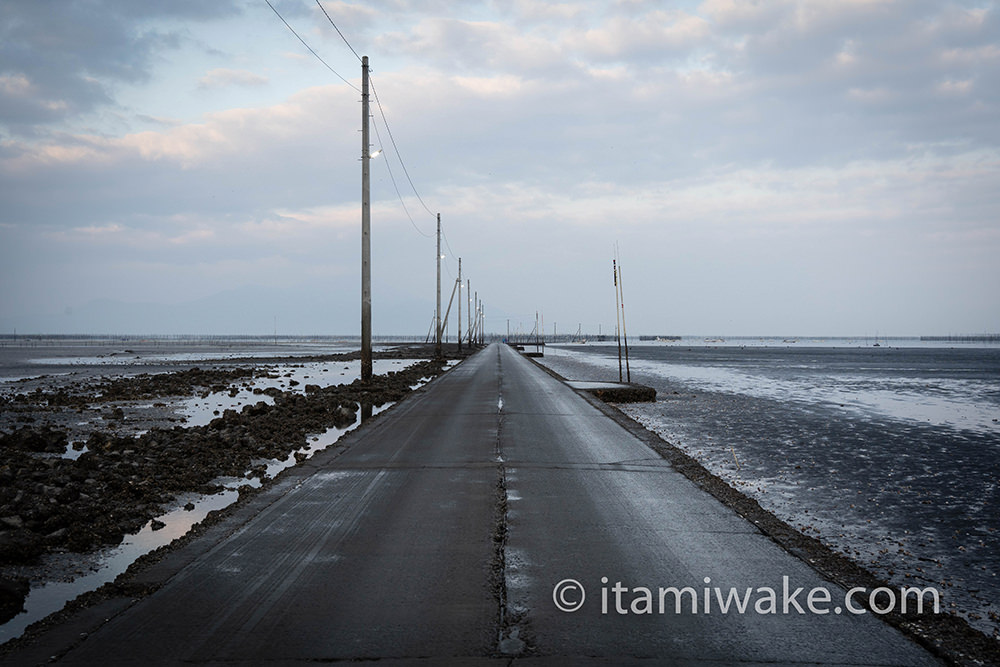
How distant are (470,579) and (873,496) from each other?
7175mm

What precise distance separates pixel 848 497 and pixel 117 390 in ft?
88.0

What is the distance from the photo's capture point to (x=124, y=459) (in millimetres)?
11570

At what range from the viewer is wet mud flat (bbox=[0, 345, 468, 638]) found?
682cm

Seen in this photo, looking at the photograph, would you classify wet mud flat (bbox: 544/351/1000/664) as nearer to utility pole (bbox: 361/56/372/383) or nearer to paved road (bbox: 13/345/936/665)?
paved road (bbox: 13/345/936/665)

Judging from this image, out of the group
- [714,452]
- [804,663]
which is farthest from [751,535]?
[714,452]

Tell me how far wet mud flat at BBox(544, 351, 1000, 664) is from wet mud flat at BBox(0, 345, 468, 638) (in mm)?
6549

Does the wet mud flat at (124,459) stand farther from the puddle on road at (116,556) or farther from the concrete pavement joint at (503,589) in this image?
the concrete pavement joint at (503,589)

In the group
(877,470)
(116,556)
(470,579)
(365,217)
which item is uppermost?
(365,217)

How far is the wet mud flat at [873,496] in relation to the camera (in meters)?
5.72

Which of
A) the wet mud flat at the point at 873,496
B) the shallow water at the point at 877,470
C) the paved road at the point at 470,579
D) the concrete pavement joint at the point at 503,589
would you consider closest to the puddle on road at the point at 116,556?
the paved road at the point at 470,579

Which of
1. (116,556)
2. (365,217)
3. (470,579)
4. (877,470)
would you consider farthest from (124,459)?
(365,217)

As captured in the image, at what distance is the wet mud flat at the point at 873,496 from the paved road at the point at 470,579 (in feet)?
1.48

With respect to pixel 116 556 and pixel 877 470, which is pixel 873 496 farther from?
pixel 116 556

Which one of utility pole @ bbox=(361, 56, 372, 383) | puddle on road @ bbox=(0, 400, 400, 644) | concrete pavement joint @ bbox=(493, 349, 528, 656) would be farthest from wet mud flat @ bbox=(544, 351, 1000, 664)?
utility pole @ bbox=(361, 56, 372, 383)
